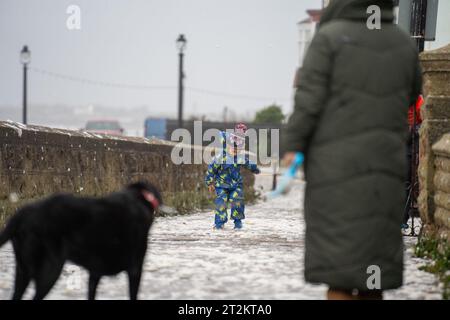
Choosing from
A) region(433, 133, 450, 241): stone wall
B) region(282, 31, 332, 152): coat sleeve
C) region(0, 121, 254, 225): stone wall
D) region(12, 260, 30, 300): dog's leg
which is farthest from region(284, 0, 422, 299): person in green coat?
region(0, 121, 254, 225): stone wall

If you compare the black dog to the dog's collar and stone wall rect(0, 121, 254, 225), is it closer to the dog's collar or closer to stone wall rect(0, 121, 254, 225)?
the dog's collar

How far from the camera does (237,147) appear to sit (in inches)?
464

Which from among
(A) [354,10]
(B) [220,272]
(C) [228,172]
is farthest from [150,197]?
(C) [228,172]

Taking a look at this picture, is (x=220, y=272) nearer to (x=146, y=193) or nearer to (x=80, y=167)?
(x=146, y=193)

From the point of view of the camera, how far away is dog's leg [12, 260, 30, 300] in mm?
4848

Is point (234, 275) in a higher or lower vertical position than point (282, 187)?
lower

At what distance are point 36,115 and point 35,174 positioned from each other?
18553 cm

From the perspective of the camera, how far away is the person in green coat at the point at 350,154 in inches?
191

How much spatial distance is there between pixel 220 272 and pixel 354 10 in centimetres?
277

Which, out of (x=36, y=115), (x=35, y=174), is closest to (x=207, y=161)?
(x=35, y=174)

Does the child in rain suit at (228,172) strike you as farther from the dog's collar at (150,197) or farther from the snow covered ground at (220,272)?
the dog's collar at (150,197)

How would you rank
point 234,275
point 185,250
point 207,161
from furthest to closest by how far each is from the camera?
point 207,161 < point 185,250 < point 234,275

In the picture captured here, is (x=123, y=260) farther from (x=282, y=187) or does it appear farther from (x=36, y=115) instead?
(x=36, y=115)
